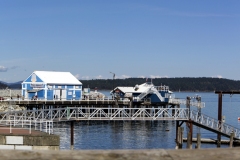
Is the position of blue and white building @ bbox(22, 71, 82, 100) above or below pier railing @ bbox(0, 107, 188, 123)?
above

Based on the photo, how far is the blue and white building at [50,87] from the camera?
76750 mm

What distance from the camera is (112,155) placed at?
14.0 feet

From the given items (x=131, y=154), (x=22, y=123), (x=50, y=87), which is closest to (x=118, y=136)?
(x=22, y=123)

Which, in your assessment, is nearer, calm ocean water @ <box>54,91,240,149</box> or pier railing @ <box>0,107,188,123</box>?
pier railing @ <box>0,107,188,123</box>

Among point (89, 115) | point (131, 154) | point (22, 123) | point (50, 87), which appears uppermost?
point (50, 87)

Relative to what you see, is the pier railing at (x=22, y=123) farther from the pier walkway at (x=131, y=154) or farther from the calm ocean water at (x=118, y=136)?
the pier walkway at (x=131, y=154)

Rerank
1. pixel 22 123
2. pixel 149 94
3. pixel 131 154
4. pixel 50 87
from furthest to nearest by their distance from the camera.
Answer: pixel 149 94 → pixel 50 87 → pixel 22 123 → pixel 131 154

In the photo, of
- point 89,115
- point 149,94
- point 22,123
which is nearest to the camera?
point 22,123

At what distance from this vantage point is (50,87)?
76.8 meters

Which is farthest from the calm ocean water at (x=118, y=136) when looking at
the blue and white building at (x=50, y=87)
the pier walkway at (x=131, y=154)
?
the pier walkway at (x=131, y=154)

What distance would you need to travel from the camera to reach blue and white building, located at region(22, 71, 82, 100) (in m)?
76.8

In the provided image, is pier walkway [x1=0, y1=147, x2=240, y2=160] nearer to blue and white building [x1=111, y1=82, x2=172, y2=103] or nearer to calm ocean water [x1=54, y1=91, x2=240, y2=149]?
calm ocean water [x1=54, y1=91, x2=240, y2=149]

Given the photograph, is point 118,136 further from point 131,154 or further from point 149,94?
point 131,154

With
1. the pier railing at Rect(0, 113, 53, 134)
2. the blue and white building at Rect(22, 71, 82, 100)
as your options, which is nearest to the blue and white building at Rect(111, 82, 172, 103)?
the blue and white building at Rect(22, 71, 82, 100)
